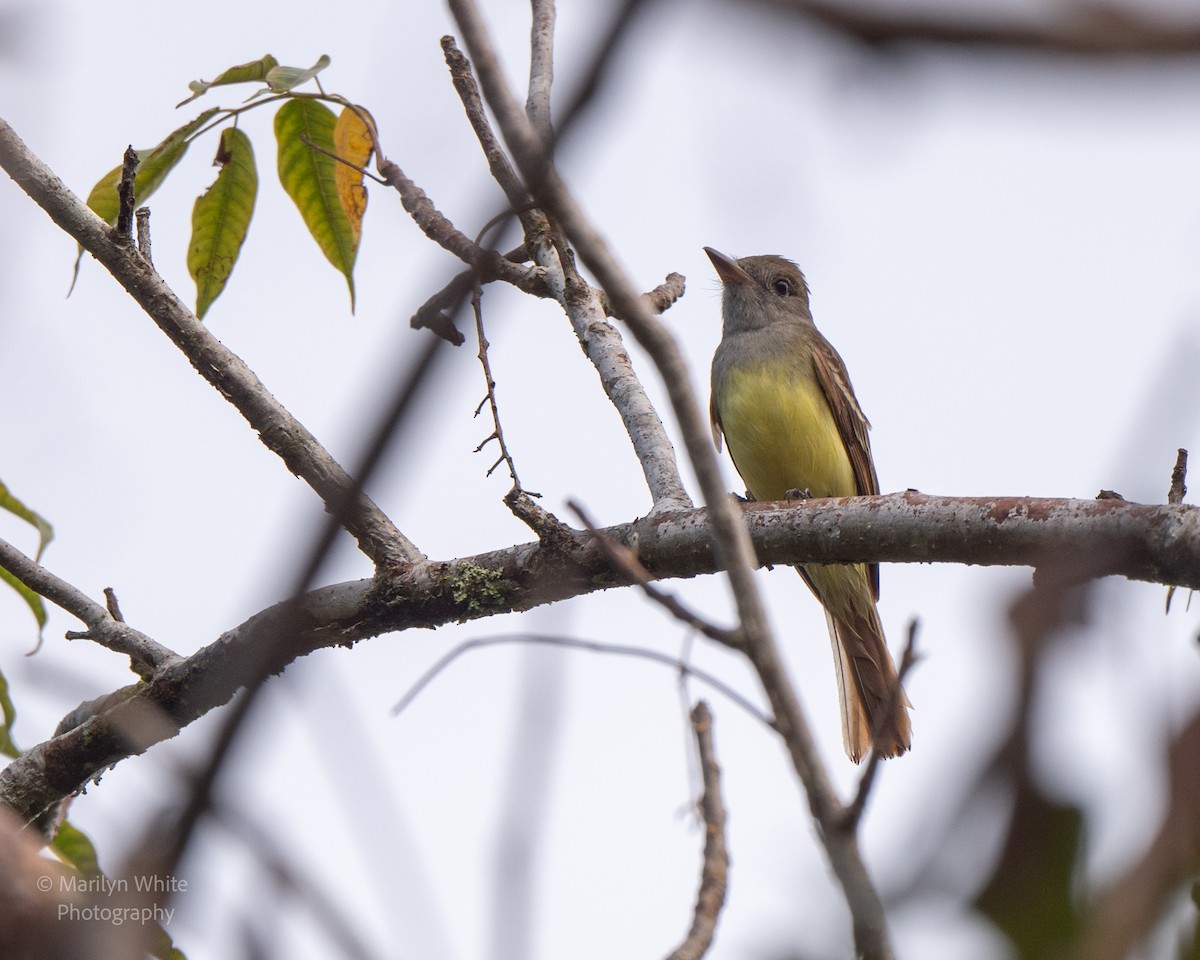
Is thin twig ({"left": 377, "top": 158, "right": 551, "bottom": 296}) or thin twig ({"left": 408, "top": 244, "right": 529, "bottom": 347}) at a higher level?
thin twig ({"left": 377, "top": 158, "right": 551, "bottom": 296})

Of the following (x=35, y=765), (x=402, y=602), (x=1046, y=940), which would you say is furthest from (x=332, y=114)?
(x=1046, y=940)

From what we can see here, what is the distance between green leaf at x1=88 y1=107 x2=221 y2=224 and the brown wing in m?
3.93

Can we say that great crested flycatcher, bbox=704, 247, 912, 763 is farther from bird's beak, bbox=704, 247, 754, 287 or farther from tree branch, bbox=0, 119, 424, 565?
tree branch, bbox=0, 119, 424, 565

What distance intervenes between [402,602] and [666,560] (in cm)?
84

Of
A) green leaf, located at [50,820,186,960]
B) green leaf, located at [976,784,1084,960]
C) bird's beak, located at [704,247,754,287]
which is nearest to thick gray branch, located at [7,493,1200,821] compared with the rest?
green leaf, located at [50,820,186,960]

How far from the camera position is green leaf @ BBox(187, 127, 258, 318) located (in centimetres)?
441

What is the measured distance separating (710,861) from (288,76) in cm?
314

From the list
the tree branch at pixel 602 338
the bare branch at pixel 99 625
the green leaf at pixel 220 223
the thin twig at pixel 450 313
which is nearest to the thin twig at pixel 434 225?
the tree branch at pixel 602 338

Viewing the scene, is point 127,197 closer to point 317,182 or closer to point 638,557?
point 317,182

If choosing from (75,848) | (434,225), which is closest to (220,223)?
(434,225)

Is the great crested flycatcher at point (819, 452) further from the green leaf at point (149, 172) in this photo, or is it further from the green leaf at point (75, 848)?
the green leaf at point (75, 848)

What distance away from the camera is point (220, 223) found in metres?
4.41

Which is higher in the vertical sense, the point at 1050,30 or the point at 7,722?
the point at 7,722

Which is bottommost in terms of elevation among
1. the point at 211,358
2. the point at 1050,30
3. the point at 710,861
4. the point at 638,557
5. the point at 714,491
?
the point at 710,861
